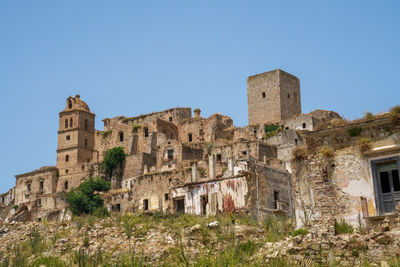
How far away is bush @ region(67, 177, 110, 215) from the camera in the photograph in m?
55.0

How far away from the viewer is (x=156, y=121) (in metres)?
65.8

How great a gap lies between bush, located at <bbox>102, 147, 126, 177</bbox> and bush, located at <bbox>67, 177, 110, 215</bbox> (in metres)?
1.88

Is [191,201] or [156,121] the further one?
[156,121]

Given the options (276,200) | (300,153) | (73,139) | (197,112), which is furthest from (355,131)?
(73,139)

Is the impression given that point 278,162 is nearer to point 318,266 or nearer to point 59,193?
point 59,193

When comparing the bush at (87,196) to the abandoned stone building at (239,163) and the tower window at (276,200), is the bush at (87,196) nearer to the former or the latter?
the abandoned stone building at (239,163)

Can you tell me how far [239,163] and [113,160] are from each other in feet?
86.1

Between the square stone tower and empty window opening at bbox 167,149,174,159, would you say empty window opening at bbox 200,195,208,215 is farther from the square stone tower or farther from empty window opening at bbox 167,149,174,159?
the square stone tower

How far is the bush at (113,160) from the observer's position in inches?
2421

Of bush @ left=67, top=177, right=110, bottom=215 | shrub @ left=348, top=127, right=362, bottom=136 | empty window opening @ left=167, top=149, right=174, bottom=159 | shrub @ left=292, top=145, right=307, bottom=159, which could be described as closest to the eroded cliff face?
shrub @ left=292, top=145, right=307, bottom=159

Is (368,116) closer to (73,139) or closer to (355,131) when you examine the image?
(355,131)

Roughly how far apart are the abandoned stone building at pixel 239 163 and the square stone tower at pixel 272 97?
0.12 meters

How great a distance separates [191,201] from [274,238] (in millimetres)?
16979

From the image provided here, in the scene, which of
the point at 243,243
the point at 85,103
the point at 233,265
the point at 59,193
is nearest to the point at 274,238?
the point at 243,243
